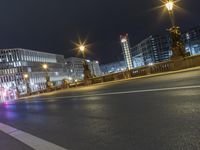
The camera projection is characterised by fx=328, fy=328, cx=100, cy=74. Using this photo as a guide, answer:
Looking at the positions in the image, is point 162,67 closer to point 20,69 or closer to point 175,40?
point 175,40

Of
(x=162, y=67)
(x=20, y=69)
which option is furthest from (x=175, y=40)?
(x=20, y=69)

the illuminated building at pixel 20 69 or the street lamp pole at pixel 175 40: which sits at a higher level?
the illuminated building at pixel 20 69

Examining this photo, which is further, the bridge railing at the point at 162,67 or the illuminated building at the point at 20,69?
the illuminated building at the point at 20,69

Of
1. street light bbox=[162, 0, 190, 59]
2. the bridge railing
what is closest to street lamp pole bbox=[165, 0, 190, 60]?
street light bbox=[162, 0, 190, 59]

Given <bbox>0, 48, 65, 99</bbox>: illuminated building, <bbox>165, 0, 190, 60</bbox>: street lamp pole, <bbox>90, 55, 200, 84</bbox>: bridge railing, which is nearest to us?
<bbox>90, 55, 200, 84</bbox>: bridge railing

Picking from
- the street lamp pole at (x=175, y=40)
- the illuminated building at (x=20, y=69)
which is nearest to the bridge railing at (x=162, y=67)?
the street lamp pole at (x=175, y=40)

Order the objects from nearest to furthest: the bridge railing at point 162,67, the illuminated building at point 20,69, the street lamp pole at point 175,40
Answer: the bridge railing at point 162,67 < the street lamp pole at point 175,40 < the illuminated building at point 20,69

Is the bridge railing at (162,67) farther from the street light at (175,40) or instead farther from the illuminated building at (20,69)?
the illuminated building at (20,69)

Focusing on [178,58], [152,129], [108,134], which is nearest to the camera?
[152,129]

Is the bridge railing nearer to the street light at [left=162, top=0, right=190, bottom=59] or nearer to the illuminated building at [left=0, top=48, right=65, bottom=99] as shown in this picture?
the street light at [left=162, top=0, right=190, bottom=59]

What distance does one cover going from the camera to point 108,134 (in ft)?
19.3

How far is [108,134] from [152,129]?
2.97 ft

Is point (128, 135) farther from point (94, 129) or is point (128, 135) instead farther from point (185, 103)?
Answer: point (185, 103)

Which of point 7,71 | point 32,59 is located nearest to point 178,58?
point 7,71
